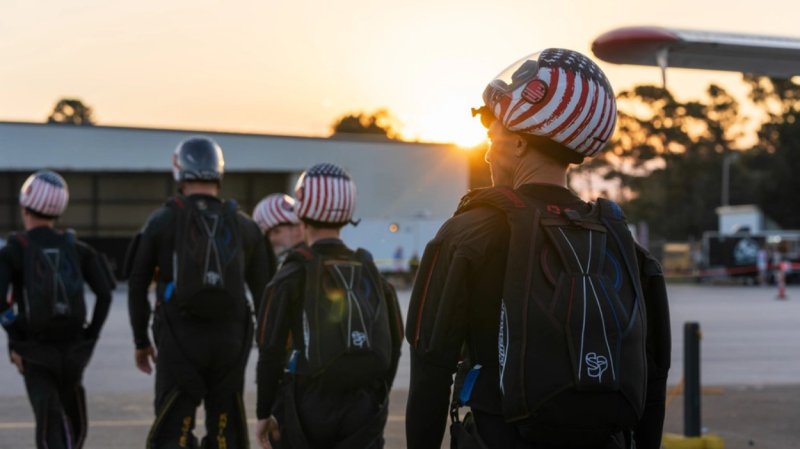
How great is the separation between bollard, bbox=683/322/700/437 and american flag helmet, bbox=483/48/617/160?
5.77 metres

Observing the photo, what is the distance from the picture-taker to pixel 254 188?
46.3 m

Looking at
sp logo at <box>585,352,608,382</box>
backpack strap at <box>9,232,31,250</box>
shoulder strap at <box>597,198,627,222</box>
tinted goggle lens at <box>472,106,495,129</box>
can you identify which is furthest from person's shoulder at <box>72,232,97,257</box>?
sp logo at <box>585,352,608,382</box>

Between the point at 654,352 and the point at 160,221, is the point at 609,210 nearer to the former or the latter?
the point at 654,352

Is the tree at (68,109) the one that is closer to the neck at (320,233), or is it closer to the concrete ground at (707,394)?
the concrete ground at (707,394)

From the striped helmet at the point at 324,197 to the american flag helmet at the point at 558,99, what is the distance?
2.33 m

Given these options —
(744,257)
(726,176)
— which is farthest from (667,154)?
(744,257)

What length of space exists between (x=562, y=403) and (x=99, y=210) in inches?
1893

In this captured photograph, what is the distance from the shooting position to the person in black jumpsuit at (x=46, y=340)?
261 inches

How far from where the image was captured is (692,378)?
331 inches

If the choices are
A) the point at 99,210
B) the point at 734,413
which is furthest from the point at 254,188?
the point at 734,413

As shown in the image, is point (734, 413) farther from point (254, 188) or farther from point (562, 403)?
point (254, 188)

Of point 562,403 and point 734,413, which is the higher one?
point 562,403

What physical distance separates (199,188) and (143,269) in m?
0.52

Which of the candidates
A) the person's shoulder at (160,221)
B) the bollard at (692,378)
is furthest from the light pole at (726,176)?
the person's shoulder at (160,221)
